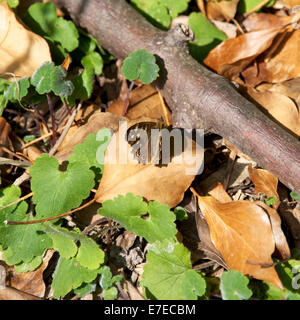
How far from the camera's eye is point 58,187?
181 centimetres

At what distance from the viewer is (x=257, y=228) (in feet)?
5.49

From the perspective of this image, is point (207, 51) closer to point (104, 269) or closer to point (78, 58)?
point (78, 58)

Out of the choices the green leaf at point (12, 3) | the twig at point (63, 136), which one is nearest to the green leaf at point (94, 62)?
the twig at point (63, 136)

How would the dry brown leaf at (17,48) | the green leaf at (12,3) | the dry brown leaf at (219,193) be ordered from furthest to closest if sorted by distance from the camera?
the green leaf at (12,3) → the dry brown leaf at (17,48) → the dry brown leaf at (219,193)

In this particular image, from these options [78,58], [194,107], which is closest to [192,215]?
[194,107]

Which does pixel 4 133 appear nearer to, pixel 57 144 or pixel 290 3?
pixel 57 144

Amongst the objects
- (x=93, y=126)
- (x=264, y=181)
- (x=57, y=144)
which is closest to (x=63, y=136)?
(x=57, y=144)

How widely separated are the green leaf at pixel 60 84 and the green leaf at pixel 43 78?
0.8 inches

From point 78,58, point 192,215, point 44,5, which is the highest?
point 44,5

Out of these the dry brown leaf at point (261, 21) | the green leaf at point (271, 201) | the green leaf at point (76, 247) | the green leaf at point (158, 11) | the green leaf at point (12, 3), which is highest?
the green leaf at point (12, 3)

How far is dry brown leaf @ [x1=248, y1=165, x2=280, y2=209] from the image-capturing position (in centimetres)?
186

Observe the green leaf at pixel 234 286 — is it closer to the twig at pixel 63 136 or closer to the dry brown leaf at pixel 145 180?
the dry brown leaf at pixel 145 180

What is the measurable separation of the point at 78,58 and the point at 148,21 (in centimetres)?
46

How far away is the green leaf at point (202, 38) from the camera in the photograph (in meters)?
2.36
